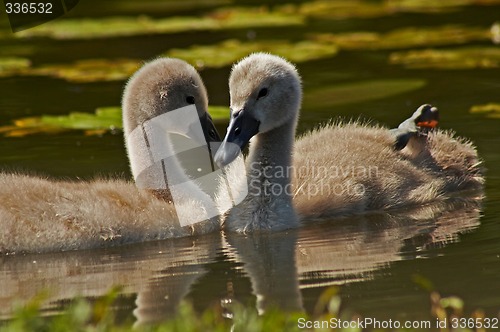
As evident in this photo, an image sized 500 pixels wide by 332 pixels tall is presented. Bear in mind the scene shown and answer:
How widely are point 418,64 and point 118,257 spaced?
6.80 metres

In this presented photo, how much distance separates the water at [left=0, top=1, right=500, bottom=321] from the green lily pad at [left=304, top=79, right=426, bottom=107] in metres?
0.08

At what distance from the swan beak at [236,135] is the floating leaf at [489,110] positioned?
361 centimetres

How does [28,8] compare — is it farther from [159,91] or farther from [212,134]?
[159,91]

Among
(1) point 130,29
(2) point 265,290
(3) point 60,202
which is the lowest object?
(2) point 265,290

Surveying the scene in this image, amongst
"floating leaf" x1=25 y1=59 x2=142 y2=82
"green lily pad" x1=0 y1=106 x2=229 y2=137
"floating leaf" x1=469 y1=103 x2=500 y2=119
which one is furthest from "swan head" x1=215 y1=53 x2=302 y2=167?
"floating leaf" x1=25 y1=59 x2=142 y2=82

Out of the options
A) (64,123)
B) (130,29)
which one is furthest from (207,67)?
(64,123)

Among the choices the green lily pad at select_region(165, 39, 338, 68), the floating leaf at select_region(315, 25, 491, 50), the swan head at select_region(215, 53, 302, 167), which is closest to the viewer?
the swan head at select_region(215, 53, 302, 167)

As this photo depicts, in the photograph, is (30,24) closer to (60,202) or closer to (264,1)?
(264,1)

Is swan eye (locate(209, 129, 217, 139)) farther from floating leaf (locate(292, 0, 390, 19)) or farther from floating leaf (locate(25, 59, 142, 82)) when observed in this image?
floating leaf (locate(292, 0, 390, 19))

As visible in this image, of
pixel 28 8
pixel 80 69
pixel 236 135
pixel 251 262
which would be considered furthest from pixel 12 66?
pixel 251 262

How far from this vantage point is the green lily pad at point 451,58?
13.0 metres

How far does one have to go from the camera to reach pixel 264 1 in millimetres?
18109

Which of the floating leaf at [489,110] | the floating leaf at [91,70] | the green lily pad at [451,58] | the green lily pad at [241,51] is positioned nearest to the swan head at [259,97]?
the floating leaf at [489,110]

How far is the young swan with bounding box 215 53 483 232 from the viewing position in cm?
812
